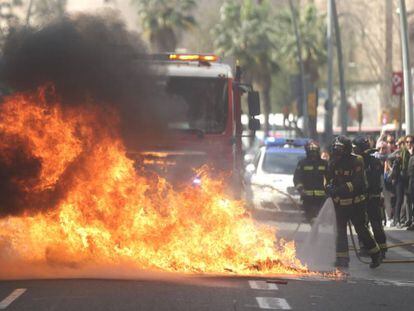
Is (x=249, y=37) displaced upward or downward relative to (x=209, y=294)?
Answer: upward

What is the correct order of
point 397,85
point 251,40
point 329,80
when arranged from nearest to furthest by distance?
point 397,85
point 329,80
point 251,40

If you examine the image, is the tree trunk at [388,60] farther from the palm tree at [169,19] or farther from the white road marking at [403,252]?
the white road marking at [403,252]

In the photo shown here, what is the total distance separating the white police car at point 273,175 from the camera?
22312mm

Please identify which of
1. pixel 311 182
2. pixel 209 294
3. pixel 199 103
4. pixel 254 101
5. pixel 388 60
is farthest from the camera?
pixel 388 60

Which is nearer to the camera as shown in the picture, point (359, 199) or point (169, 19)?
point (359, 199)

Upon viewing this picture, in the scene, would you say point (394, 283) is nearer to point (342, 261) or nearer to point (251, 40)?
point (342, 261)

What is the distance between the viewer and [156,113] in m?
14.8

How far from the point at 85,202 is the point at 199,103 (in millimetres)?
4463

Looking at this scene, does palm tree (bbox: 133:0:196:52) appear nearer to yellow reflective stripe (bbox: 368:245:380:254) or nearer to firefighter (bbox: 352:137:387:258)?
firefighter (bbox: 352:137:387:258)

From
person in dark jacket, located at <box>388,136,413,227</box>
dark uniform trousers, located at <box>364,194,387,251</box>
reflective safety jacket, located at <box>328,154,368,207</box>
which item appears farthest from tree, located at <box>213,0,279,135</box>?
reflective safety jacket, located at <box>328,154,368,207</box>

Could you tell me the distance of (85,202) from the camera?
470 inches

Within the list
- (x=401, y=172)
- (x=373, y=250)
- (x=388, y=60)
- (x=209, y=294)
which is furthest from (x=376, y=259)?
(x=388, y=60)

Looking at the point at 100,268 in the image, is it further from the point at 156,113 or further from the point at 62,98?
the point at 156,113

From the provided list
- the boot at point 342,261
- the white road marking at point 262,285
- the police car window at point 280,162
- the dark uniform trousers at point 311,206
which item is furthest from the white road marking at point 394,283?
the police car window at point 280,162
